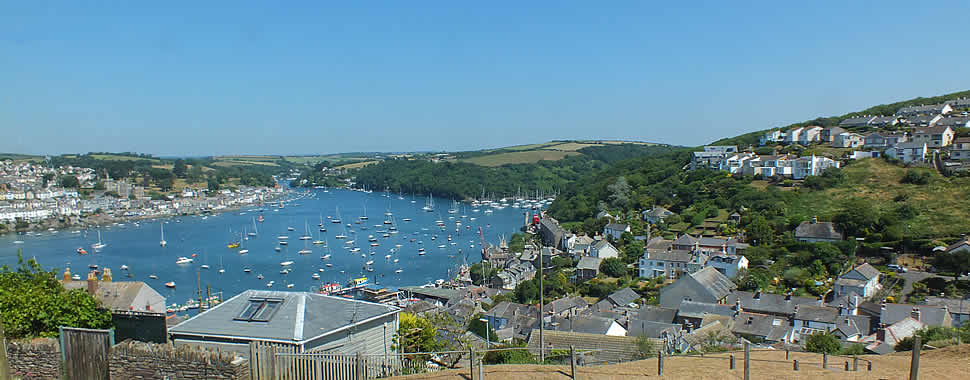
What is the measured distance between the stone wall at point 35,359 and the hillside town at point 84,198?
61379 mm

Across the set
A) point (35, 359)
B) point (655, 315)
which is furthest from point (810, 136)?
point (35, 359)

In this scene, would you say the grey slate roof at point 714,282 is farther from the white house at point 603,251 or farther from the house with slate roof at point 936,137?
the house with slate roof at point 936,137

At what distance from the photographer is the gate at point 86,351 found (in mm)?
5086

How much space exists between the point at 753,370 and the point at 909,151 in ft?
122

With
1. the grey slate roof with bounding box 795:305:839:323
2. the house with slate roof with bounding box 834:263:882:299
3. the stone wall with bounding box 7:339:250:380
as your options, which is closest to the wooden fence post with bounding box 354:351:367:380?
the stone wall with bounding box 7:339:250:380

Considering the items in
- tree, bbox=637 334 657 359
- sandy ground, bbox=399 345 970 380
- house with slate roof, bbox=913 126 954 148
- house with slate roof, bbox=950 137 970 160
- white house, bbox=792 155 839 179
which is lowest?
tree, bbox=637 334 657 359

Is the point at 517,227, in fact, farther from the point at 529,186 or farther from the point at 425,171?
the point at 425,171

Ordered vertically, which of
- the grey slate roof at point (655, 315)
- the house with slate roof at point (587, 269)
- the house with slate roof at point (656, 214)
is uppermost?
the house with slate roof at point (656, 214)

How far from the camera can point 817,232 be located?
25.6m

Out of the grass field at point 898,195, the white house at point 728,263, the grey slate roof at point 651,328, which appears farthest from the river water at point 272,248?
the grass field at point 898,195

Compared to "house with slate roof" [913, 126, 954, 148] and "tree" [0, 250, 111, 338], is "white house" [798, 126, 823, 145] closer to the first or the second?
"house with slate roof" [913, 126, 954, 148]

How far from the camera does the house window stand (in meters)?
6.40

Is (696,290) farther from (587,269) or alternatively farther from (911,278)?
(587,269)

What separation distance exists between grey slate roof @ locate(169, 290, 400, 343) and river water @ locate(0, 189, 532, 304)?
18.5 metres
